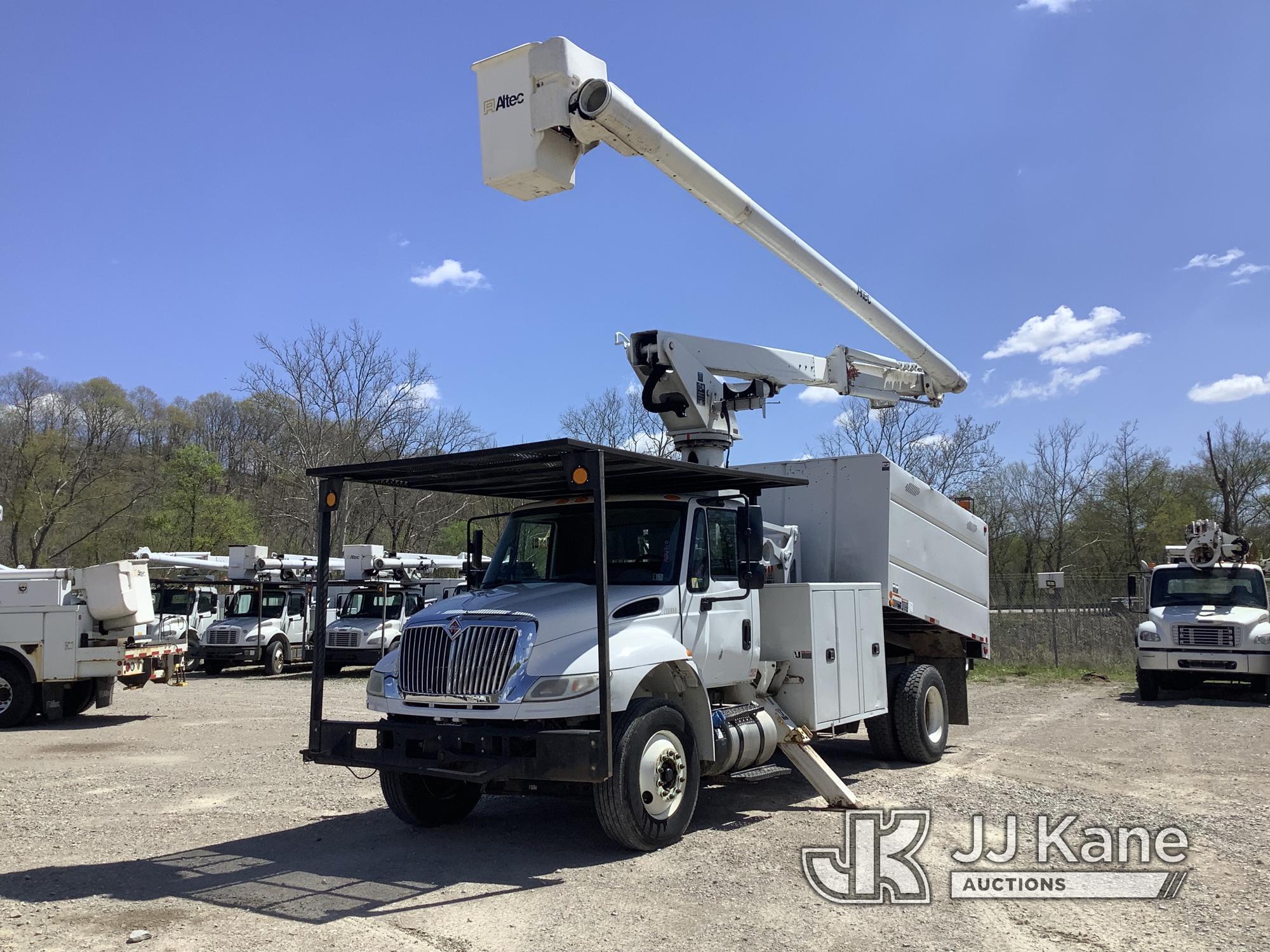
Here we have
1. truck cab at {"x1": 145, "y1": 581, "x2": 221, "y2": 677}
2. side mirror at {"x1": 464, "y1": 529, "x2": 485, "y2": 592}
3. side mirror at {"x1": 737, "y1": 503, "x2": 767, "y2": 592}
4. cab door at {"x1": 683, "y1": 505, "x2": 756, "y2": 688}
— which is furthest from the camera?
truck cab at {"x1": 145, "y1": 581, "x2": 221, "y2": 677}

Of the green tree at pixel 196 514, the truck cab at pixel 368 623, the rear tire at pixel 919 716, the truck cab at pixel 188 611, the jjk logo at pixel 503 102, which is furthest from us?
the green tree at pixel 196 514

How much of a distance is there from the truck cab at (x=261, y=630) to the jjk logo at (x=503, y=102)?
17464mm

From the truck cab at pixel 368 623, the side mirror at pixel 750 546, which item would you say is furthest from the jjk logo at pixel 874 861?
the truck cab at pixel 368 623

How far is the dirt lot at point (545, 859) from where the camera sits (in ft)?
16.9

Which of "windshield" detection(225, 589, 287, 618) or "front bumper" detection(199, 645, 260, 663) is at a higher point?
"windshield" detection(225, 589, 287, 618)

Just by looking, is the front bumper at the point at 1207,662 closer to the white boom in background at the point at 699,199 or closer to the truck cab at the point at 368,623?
the white boom in background at the point at 699,199

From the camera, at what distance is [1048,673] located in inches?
834

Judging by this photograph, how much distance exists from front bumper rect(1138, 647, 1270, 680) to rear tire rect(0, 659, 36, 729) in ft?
56.0

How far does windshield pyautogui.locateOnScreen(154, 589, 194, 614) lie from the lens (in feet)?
78.9

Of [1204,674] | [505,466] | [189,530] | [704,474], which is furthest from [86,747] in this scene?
[189,530]

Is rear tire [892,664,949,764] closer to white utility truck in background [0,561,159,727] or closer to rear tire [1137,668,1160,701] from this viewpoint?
rear tire [1137,668,1160,701]

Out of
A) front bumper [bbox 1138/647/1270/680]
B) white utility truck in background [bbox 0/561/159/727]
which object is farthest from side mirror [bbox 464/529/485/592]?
Answer: front bumper [bbox 1138/647/1270/680]

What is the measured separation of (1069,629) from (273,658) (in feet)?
60.3

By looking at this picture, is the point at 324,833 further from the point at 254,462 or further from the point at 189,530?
the point at 254,462
